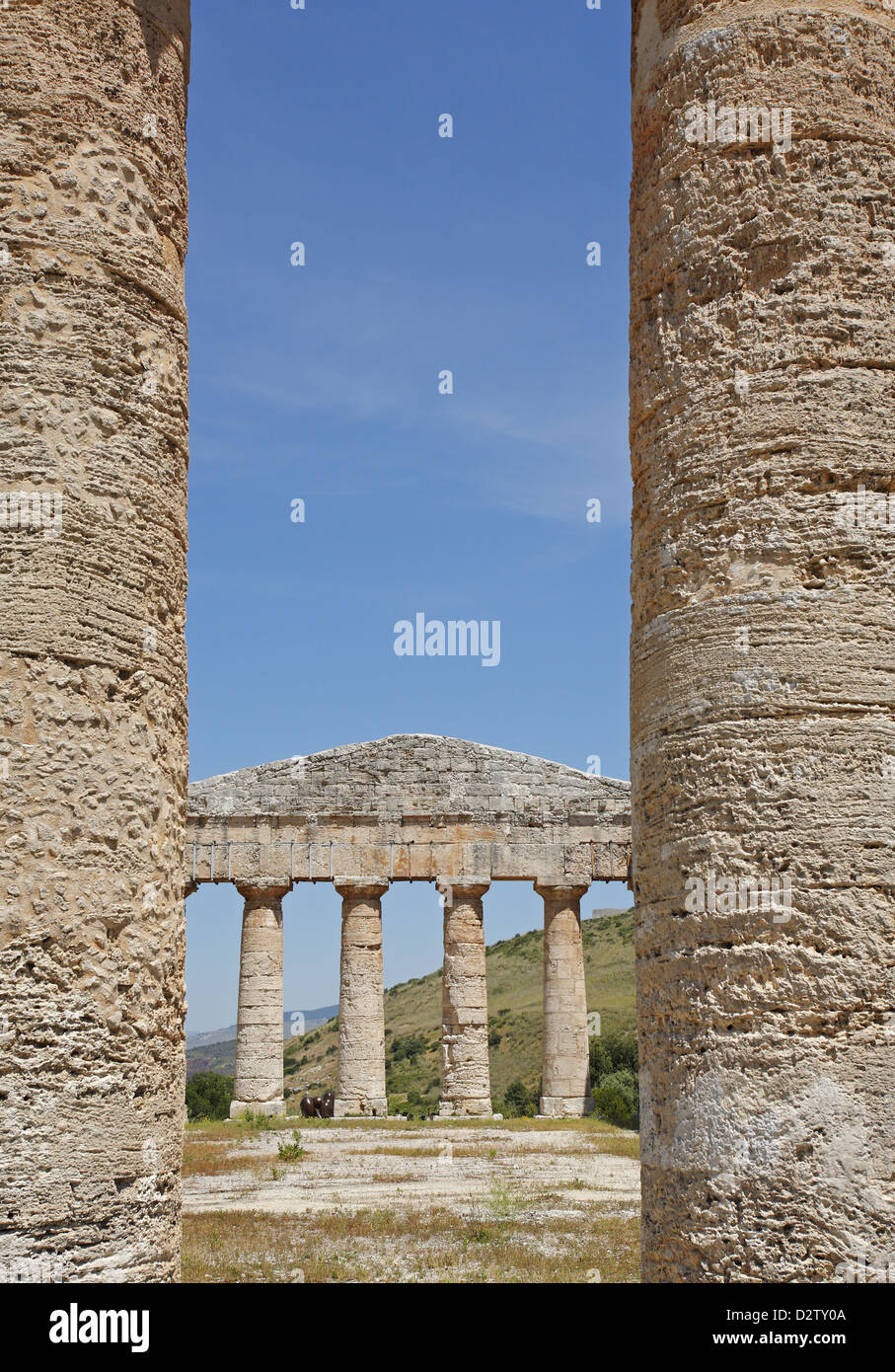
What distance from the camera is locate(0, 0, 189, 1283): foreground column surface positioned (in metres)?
5.01

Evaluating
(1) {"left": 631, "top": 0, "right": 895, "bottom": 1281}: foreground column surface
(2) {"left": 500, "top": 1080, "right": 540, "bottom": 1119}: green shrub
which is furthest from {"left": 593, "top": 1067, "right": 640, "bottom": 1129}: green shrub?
(1) {"left": 631, "top": 0, "right": 895, "bottom": 1281}: foreground column surface

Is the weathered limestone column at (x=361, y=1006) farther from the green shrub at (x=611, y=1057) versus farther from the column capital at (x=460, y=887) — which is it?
the green shrub at (x=611, y=1057)

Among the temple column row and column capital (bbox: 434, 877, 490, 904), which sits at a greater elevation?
column capital (bbox: 434, 877, 490, 904)

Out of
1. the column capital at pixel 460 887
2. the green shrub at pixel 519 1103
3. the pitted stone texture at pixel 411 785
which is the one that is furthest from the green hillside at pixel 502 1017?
the pitted stone texture at pixel 411 785

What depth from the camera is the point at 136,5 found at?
5.98 metres

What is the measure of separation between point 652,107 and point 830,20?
814 mm

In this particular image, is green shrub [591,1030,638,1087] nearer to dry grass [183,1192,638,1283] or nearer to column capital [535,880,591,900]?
column capital [535,880,591,900]

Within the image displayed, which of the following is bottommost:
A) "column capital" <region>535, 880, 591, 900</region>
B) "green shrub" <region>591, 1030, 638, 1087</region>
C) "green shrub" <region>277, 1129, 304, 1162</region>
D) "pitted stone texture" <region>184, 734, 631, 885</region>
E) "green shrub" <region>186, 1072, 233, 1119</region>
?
"green shrub" <region>186, 1072, 233, 1119</region>

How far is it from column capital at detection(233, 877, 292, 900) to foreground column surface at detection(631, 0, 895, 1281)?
23817 millimetres
